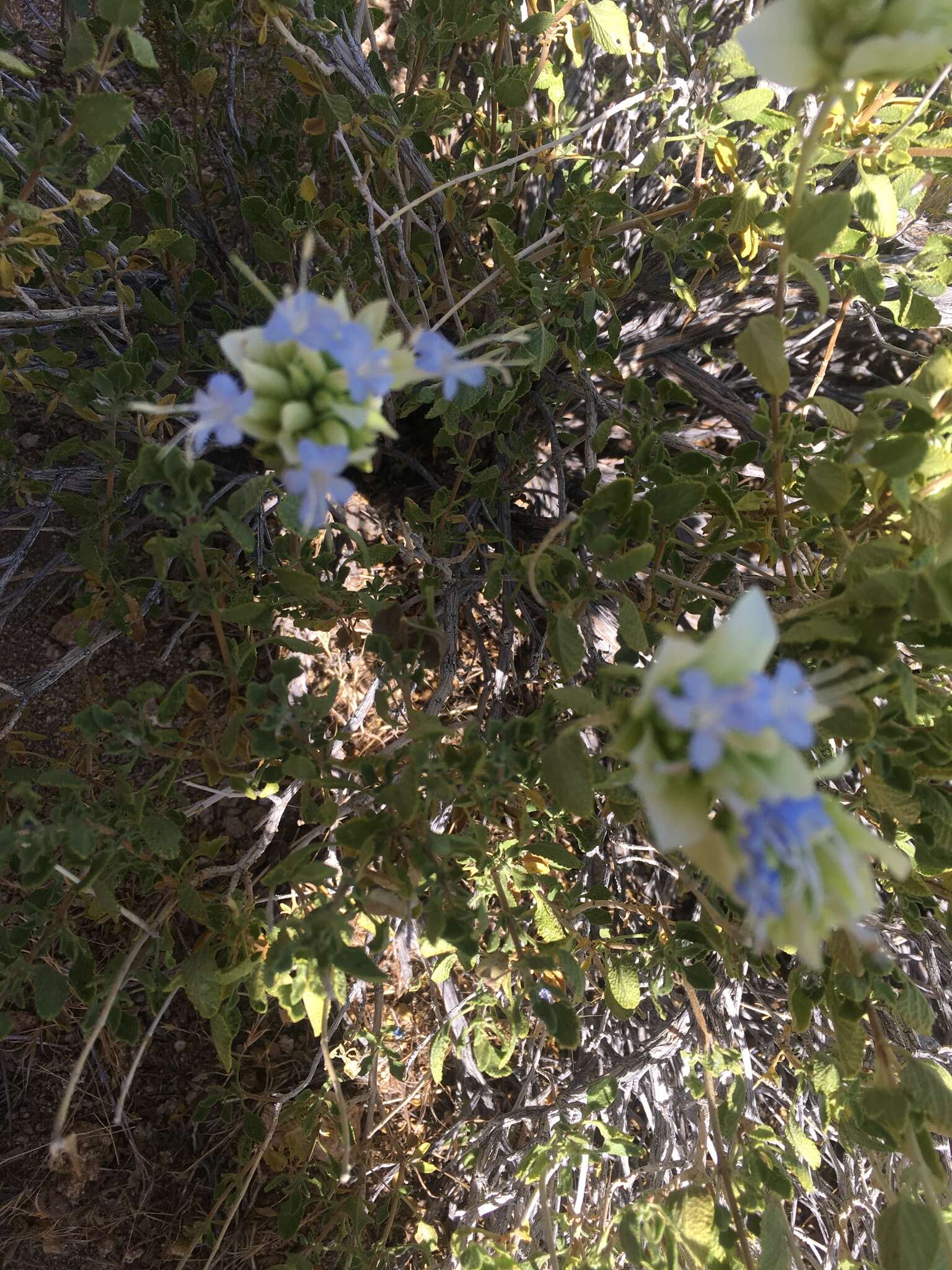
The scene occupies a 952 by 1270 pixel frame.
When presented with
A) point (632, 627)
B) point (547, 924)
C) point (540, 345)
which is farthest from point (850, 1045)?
point (540, 345)

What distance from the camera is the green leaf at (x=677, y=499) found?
1021mm

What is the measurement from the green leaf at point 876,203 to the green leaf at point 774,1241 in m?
1.30

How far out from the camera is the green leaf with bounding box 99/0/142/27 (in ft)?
2.97

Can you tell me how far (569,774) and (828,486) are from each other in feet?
1.29

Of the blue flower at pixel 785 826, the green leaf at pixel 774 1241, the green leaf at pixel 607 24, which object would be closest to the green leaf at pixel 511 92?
the green leaf at pixel 607 24

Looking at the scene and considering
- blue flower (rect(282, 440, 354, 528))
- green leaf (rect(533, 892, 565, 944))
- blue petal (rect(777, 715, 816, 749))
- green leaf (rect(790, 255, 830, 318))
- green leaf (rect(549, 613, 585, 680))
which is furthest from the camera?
green leaf (rect(533, 892, 565, 944))

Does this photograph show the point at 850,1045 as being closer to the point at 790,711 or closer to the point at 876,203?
the point at 790,711

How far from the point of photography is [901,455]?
842mm

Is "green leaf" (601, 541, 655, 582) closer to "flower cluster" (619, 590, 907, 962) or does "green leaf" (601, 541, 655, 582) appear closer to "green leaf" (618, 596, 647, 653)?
"green leaf" (618, 596, 647, 653)

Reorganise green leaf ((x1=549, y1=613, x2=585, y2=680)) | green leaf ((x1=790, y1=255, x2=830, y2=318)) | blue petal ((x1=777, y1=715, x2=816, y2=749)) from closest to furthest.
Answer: blue petal ((x1=777, y1=715, x2=816, y2=749)) < green leaf ((x1=790, y1=255, x2=830, y2=318)) < green leaf ((x1=549, y1=613, x2=585, y2=680))

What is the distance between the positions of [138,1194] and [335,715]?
3.27 feet

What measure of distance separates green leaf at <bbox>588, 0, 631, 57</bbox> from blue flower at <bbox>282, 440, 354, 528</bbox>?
974mm

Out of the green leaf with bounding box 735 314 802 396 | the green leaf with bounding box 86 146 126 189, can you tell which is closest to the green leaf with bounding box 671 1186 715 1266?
the green leaf with bounding box 735 314 802 396

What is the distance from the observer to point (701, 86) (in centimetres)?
178
